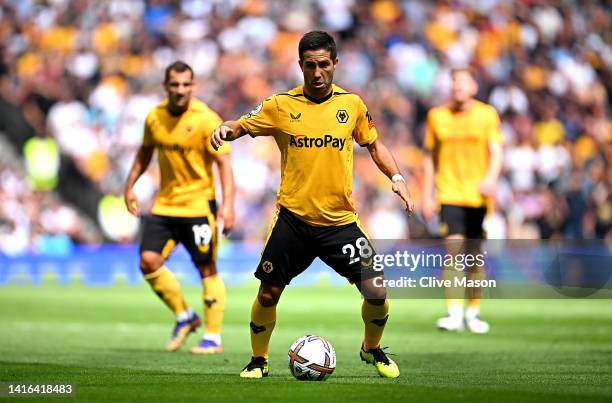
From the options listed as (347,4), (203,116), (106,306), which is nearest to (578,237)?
(347,4)

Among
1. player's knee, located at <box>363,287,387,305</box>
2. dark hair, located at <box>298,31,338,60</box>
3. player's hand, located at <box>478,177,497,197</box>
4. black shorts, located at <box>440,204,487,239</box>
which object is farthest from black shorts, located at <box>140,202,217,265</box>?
dark hair, located at <box>298,31,338,60</box>

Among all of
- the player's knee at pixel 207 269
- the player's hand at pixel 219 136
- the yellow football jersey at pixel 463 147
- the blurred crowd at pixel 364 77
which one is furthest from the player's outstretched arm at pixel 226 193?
the blurred crowd at pixel 364 77

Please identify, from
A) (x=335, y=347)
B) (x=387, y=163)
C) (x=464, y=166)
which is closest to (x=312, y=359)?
(x=387, y=163)

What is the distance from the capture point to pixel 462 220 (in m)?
13.5

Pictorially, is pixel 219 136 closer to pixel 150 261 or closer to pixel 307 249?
pixel 307 249

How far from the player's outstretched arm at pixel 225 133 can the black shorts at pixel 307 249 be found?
67 cm

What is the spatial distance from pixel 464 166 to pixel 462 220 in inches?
24.8

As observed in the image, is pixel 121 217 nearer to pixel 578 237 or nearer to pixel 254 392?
pixel 578 237

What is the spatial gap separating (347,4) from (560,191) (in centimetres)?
716

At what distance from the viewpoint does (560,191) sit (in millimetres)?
23797

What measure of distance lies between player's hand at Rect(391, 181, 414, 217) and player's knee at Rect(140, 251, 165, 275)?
12.2 ft

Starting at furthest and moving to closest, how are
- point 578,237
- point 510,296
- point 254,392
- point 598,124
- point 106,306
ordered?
point 598,124
point 578,237
point 510,296
point 106,306
point 254,392

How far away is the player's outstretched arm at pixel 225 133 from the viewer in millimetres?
8141

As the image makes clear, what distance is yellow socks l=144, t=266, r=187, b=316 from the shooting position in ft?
37.5
